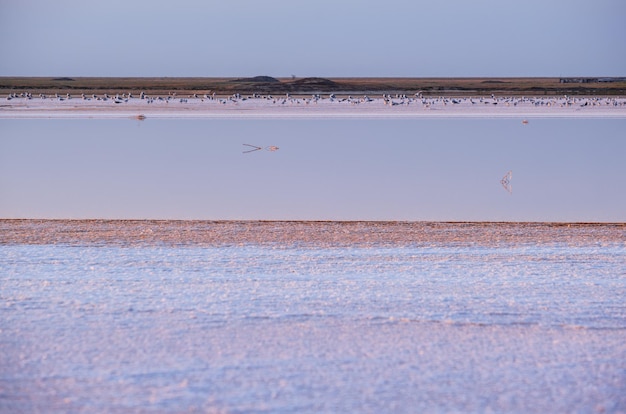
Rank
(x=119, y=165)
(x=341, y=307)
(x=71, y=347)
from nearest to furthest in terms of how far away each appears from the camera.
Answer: (x=71, y=347) < (x=341, y=307) < (x=119, y=165)

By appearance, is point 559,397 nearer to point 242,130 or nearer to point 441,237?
point 441,237

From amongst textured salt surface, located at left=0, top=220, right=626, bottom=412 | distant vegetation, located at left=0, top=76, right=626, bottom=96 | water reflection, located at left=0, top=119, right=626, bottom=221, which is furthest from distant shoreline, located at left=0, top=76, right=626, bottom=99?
textured salt surface, located at left=0, top=220, right=626, bottom=412

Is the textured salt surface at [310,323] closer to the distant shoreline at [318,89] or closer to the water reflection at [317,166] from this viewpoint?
the water reflection at [317,166]

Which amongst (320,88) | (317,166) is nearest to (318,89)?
(320,88)

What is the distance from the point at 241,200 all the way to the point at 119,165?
6.10 m

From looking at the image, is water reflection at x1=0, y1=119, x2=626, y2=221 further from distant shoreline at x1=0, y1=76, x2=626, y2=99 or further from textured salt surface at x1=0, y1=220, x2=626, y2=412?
distant shoreline at x1=0, y1=76, x2=626, y2=99

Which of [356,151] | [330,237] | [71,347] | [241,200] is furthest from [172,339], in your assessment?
[356,151]

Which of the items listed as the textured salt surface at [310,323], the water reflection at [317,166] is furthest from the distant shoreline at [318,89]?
the textured salt surface at [310,323]

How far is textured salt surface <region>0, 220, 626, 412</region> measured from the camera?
488 centimetres

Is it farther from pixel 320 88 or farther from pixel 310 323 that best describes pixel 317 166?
pixel 320 88

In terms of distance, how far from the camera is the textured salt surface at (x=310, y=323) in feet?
16.0

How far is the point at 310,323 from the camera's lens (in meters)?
6.20

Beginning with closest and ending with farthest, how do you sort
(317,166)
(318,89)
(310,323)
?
1. (310,323)
2. (317,166)
3. (318,89)

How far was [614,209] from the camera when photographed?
13328 mm
